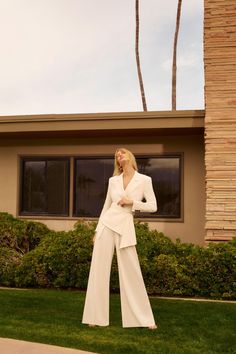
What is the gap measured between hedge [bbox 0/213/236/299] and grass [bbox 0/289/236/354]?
776mm

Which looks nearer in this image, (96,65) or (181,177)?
(181,177)

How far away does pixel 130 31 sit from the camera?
93.0ft

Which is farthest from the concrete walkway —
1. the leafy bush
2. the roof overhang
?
the roof overhang

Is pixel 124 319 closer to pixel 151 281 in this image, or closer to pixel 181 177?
pixel 151 281

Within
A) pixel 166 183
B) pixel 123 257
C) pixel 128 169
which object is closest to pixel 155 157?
pixel 166 183

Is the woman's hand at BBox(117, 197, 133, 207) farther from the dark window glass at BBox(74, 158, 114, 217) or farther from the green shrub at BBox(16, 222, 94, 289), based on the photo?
the dark window glass at BBox(74, 158, 114, 217)

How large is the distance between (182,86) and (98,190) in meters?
15.6

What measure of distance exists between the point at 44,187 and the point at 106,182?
58.3 inches

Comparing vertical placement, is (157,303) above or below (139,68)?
below

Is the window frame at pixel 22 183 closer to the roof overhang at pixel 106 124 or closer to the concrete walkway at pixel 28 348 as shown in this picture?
the roof overhang at pixel 106 124

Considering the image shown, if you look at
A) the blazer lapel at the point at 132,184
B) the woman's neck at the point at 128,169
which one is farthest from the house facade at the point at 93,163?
the blazer lapel at the point at 132,184

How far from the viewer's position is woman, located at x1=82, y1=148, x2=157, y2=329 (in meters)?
6.48

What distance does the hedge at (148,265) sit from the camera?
9.65 meters

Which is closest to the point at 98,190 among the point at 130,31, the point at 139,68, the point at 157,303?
the point at 157,303
